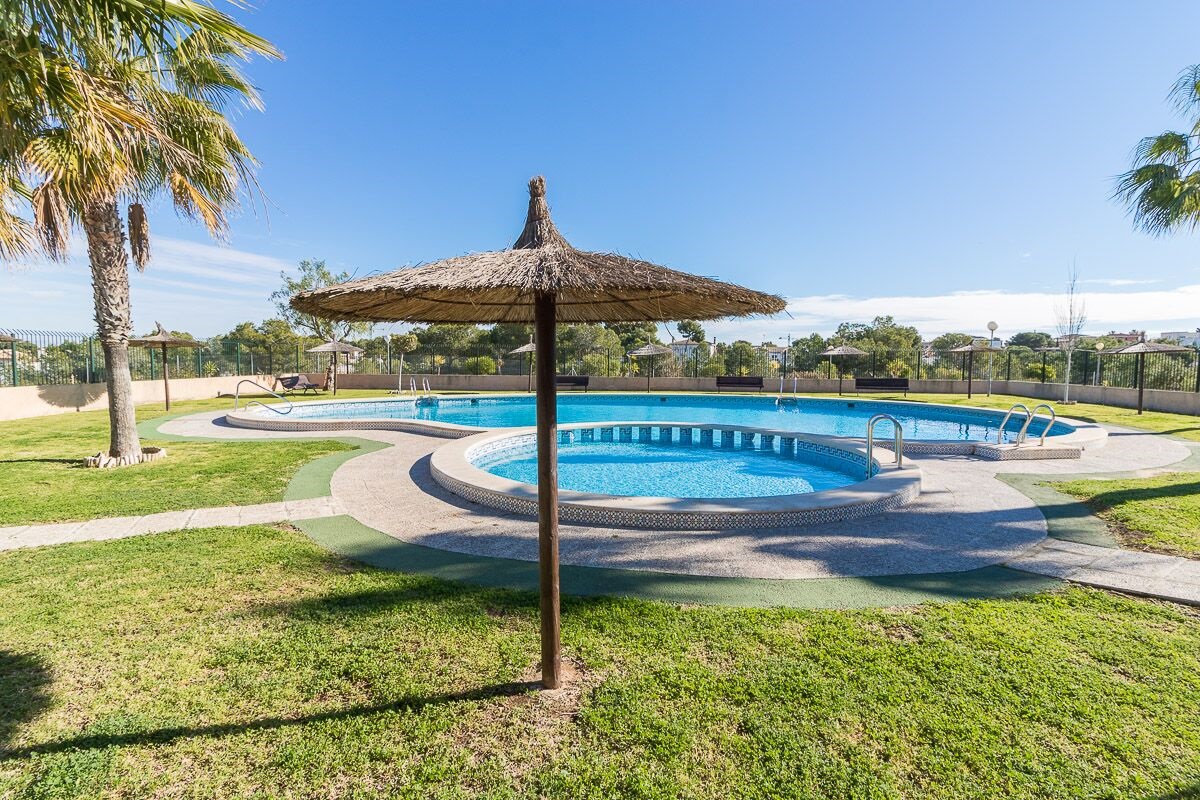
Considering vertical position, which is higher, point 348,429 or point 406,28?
point 406,28

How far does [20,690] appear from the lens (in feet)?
9.45

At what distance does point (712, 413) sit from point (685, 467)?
901 cm

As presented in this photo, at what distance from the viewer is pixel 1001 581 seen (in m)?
4.48

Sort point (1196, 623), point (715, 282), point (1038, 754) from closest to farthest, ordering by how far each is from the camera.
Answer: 1. point (1038, 754)
2. point (715, 282)
3. point (1196, 623)

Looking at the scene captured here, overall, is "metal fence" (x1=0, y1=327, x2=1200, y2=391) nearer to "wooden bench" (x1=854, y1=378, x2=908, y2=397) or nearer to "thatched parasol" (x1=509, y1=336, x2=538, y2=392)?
"thatched parasol" (x1=509, y1=336, x2=538, y2=392)

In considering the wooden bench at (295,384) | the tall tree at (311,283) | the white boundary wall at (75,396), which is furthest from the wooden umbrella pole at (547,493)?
the tall tree at (311,283)

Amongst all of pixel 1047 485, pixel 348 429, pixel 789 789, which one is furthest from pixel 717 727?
pixel 348 429

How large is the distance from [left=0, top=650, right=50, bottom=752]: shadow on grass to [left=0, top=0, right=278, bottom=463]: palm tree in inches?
125

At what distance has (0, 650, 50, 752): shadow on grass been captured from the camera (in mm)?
2641

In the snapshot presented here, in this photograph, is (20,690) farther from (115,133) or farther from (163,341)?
(163,341)

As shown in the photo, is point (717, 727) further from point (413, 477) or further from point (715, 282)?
point (413, 477)

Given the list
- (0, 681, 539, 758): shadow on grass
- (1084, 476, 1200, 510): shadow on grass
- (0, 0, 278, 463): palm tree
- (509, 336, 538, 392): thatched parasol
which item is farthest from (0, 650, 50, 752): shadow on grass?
(509, 336, 538, 392): thatched parasol

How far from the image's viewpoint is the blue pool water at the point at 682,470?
9289 mm

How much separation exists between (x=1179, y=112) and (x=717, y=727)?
1486 centimetres
